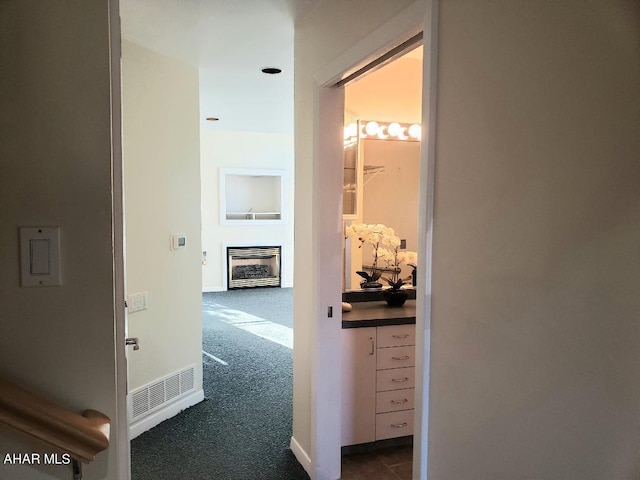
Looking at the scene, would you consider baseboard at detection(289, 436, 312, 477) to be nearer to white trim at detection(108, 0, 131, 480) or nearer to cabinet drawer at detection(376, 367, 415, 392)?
cabinet drawer at detection(376, 367, 415, 392)

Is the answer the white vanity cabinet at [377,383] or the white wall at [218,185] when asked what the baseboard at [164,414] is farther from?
the white wall at [218,185]

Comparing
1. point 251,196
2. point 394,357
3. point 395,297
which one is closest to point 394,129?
point 395,297

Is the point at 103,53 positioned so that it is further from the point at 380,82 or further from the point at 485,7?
the point at 380,82

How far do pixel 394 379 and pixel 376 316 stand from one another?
41cm

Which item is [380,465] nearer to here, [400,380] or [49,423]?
[400,380]

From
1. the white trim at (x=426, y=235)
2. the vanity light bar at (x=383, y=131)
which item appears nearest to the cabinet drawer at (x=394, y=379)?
the white trim at (x=426, y=235)

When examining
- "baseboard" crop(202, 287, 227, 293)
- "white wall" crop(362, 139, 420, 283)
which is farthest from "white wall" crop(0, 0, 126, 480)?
"baseboard" crop(202, 287, 227, 293)

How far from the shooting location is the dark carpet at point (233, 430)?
105 inches

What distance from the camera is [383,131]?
12.5ft

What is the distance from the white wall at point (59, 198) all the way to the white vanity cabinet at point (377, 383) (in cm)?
189

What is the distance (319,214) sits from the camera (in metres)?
2.46

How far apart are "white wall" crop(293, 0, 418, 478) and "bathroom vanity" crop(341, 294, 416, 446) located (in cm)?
24

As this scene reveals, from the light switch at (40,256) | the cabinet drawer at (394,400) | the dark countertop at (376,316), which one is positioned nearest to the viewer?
the light switch at (40,256)

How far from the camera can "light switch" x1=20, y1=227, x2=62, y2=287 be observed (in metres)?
0.96
